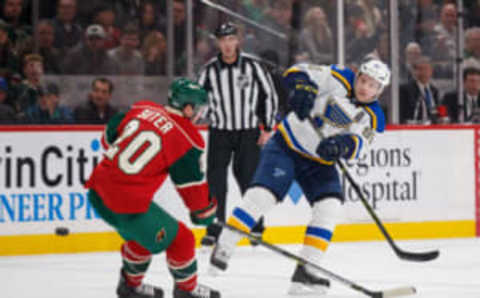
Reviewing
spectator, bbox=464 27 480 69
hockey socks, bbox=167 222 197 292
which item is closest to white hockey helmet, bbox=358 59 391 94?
hockey socks, bbox=167 222 197 292

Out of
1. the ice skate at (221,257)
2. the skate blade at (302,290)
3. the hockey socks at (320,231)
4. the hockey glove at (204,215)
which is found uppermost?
the hockey glove at (204,215)

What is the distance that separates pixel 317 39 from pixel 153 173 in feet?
12.3

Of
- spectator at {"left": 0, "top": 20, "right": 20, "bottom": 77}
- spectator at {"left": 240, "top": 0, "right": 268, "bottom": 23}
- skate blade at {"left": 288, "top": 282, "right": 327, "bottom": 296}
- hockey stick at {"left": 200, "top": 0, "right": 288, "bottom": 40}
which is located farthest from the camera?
spectator at {"left": 240, "top": 0, "right": 268, "bottom": 23}

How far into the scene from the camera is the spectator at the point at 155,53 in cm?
640

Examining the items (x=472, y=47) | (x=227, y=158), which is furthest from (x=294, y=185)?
(x=472, y=47)

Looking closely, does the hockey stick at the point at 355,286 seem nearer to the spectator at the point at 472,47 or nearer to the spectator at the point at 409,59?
the spectator at the point at 409,59

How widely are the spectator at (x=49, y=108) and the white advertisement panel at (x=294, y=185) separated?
41cm

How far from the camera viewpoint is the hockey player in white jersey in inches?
147

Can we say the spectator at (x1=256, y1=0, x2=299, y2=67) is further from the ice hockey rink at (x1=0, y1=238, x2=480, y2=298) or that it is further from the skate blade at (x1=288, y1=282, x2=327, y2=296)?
the skate blade at (x1=288, y1=282, x2=327, y2=296)

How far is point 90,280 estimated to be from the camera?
4.24 metres

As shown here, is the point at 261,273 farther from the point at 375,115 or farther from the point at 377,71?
the point at 377,71

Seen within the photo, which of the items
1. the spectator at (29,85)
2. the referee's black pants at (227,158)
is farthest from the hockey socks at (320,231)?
the spectator at (29,85)

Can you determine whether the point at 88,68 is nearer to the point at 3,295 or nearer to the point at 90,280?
the point at 90,280

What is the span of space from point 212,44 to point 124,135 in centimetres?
345
